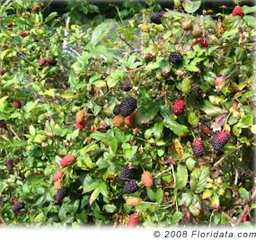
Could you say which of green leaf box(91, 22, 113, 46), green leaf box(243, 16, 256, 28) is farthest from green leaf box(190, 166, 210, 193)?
green leaf box(91, 22, 113, 46)

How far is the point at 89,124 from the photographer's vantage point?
155 cm

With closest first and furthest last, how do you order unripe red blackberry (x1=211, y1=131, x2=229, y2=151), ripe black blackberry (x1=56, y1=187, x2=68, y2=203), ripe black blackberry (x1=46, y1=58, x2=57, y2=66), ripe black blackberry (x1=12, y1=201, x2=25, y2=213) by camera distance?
unripe red blackberry (x1=211, y1=131, x2=229, y2=151), ripe black blackberry (x1=56, y1=187, x2=68, y2=203), ripe black blackberry (x1=12, y1=201, x2=25, y2=213), ripe black blackberry (x1=46, y1=58, x2=57, y2=66)

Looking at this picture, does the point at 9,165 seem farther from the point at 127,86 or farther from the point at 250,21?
the point at 250,21

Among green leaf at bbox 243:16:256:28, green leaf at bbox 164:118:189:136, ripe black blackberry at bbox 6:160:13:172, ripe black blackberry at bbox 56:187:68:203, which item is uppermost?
green leaf at bbox 243:16:256:28

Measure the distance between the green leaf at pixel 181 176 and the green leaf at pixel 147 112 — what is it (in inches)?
6.3

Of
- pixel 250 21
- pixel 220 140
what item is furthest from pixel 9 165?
pixel 250 21

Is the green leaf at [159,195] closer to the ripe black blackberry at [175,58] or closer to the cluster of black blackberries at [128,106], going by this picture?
the cluster of black blackberries at [128,106]

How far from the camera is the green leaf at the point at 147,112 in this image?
4.38ft

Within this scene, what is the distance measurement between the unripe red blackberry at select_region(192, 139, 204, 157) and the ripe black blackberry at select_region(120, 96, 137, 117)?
0.63 ft

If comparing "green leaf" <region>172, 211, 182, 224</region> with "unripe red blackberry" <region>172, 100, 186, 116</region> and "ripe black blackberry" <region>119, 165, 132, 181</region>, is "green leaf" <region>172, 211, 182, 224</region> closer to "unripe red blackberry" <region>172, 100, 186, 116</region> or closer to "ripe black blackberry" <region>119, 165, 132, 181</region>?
"ripe black blackberry" <region>119, 165, 132, 181</region>

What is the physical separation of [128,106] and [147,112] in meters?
0.08

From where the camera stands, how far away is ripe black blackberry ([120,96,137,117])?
1.29m

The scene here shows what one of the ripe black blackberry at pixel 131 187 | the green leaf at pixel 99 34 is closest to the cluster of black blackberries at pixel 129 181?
the ripe black blackberry at pixel 131 187

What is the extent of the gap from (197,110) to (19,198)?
0.82 metres
